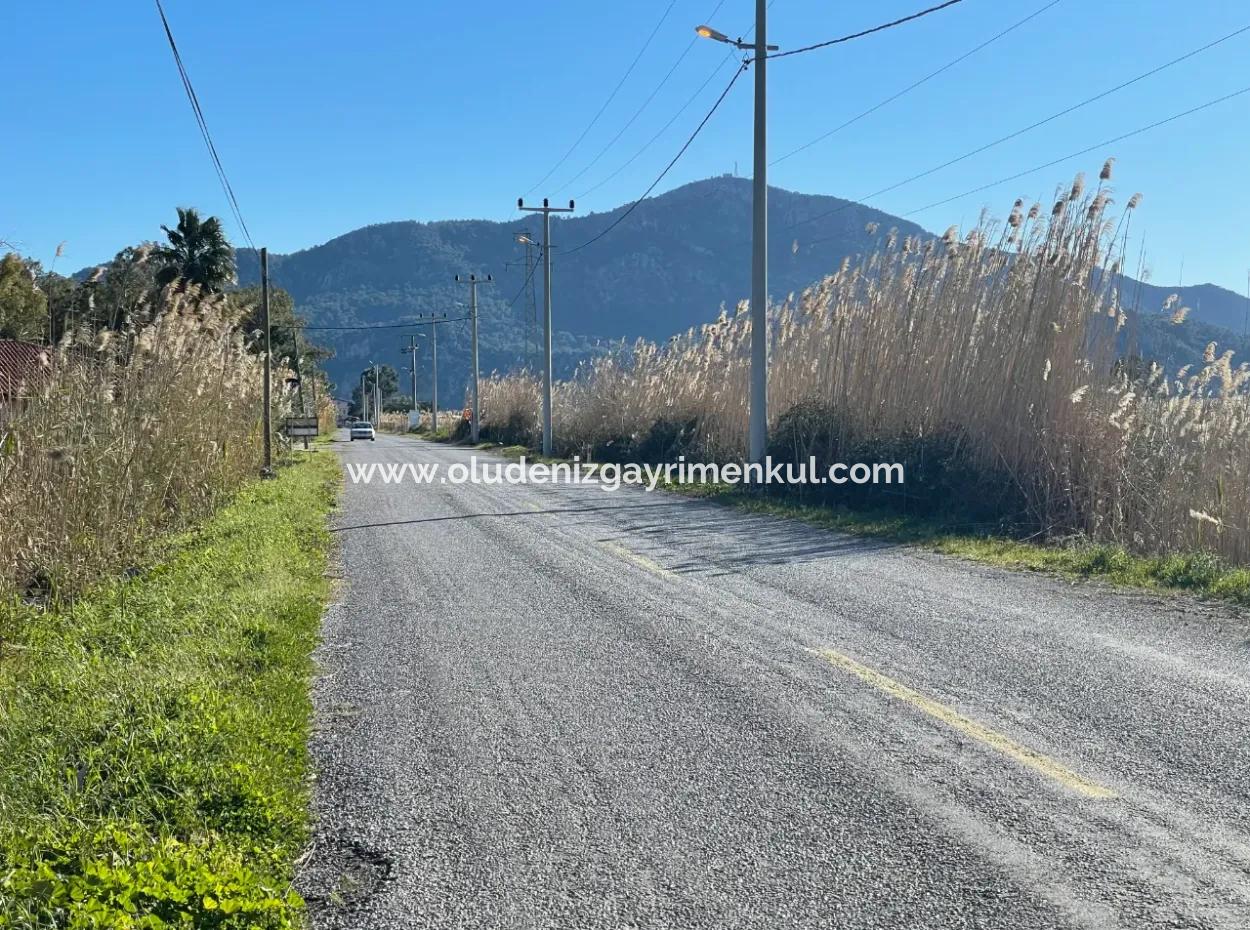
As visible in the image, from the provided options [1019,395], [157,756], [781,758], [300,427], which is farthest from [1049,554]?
[300,427]

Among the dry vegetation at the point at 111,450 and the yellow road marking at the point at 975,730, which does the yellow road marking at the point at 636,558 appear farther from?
the dry vegetation at the point at 111,450

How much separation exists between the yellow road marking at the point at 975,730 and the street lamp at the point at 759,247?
1137 cm

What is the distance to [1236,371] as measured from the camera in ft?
39.8

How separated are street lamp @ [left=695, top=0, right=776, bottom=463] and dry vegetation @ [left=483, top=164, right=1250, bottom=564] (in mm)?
530

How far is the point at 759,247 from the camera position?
701 inches

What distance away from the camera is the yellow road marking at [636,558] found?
10.0 m

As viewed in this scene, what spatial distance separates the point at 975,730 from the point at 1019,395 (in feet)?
28.7

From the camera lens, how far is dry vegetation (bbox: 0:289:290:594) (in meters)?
8.89

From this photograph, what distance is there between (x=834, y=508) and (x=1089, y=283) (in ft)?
14.9

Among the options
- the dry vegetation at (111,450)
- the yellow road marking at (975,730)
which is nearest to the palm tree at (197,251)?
the dry vegetation at (111,450)

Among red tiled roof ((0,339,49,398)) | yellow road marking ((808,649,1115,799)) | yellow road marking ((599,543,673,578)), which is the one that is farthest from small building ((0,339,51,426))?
yellow road marking ((808,649,1115,799))

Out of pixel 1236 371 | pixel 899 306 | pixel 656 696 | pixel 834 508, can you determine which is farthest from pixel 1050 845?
pixel 899 306

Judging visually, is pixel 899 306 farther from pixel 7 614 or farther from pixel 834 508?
pixel 7 614

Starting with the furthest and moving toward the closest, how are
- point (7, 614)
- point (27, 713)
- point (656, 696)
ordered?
1. point (7, 614)
2. point (656, 696)
3. point (27, 713)
